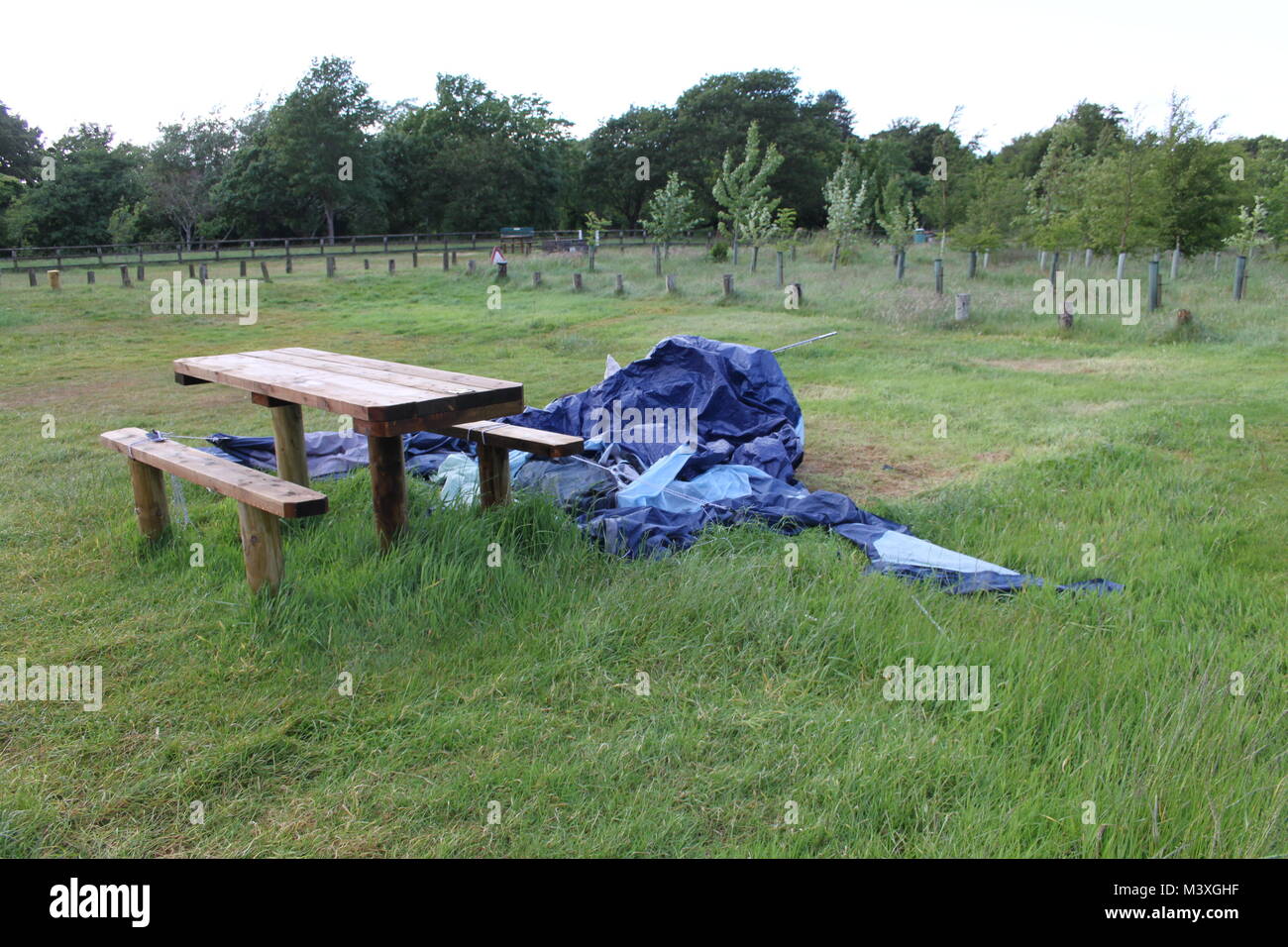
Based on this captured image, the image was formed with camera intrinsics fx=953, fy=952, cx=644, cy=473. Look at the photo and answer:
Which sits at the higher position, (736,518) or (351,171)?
(351,171)

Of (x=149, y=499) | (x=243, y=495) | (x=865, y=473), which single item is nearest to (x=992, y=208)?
(x=865, y=473)

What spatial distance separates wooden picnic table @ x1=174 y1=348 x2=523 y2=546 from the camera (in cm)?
393

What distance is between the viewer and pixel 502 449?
468 cm

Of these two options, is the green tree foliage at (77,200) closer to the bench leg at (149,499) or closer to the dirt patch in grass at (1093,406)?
the bench leg at (149,499)

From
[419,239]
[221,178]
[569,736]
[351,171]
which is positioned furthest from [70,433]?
[221,178]

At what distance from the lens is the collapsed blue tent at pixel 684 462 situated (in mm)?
4566

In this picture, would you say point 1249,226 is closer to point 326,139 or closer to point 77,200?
point 326,139

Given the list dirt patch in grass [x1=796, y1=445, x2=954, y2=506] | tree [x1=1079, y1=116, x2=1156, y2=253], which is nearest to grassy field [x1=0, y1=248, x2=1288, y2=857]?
dirt patch in grass [x1=796, y1=445, x2=954, y2=506]

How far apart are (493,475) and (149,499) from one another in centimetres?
163

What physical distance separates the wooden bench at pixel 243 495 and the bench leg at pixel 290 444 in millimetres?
634

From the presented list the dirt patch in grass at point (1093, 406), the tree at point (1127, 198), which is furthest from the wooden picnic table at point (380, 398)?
the tree at point (1127, 198)
